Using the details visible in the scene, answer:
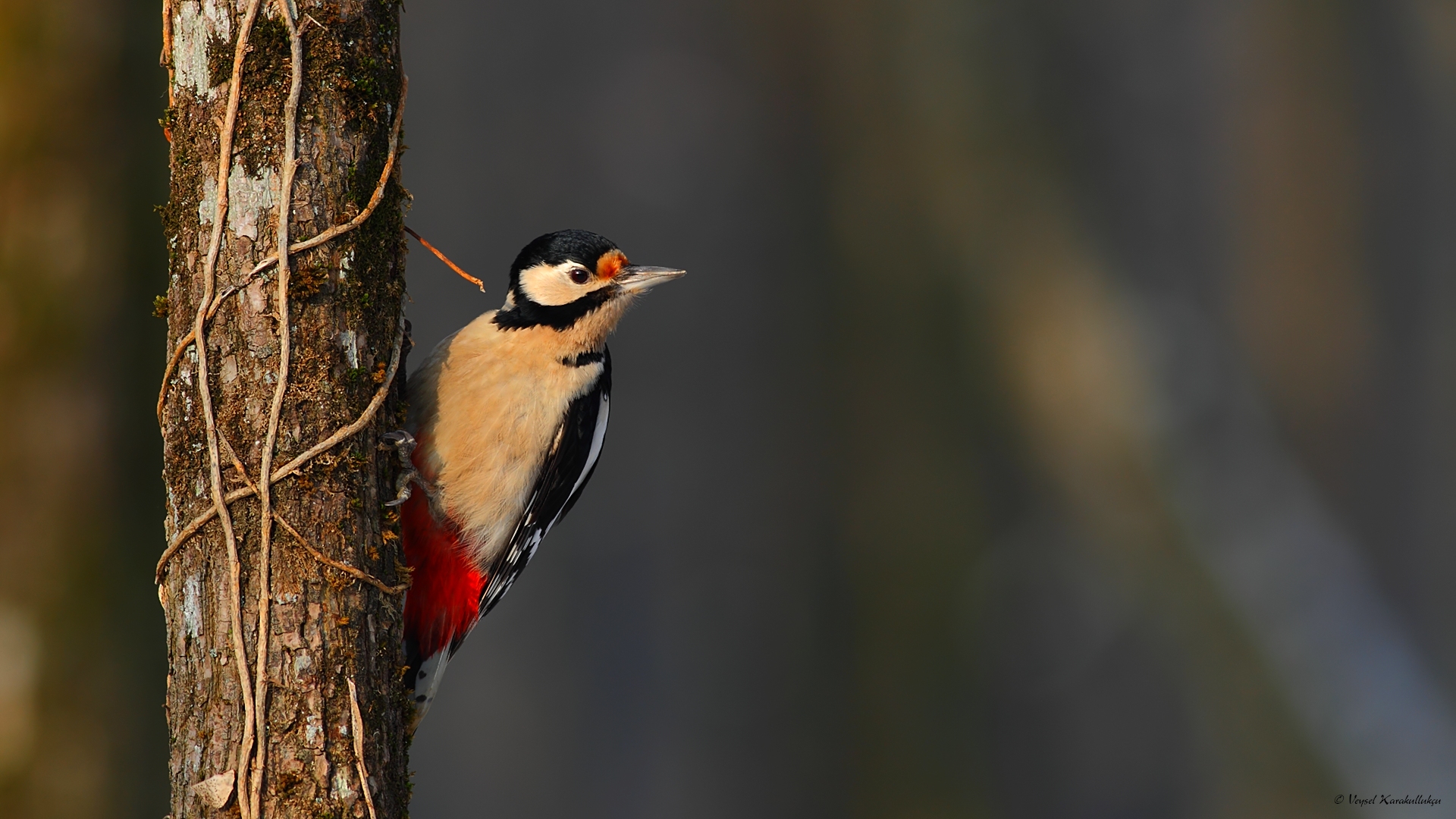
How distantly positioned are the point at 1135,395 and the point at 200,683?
4.71 m

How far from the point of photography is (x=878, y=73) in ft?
21.2

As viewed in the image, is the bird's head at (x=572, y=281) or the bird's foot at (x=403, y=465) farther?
the bird's head at (x=572, y=281)

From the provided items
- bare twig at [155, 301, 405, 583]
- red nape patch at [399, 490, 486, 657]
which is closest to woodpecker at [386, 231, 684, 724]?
red nape patch at [399, 490, 486, 657]

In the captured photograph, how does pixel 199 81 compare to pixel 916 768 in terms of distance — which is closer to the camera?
pixel 199 81

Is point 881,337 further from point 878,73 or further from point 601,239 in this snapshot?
point 601,239

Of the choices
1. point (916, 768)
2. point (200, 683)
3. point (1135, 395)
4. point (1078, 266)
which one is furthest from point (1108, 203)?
point (200, 683)

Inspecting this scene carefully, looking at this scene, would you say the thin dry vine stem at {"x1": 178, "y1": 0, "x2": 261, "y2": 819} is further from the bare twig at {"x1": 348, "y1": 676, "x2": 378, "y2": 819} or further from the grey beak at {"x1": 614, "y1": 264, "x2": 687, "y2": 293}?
the grey beak at {"x1": 614, "y1": 264, "x2": 687, "y2": 293}

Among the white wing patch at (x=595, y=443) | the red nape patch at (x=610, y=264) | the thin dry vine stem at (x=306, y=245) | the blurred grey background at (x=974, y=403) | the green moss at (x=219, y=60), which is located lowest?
the blurred grey background at (x=974, y=403)

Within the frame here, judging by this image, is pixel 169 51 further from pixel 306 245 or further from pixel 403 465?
pixel 403 465

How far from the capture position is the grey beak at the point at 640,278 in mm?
3256

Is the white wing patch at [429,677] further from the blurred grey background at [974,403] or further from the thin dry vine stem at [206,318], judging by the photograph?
the blurred grey background at [974,403]

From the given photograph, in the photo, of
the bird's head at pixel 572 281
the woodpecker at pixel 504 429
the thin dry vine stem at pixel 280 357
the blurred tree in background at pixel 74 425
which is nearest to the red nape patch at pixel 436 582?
the woodpecker at pixel 504 429

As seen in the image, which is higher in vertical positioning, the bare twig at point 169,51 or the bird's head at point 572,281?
the bare twig at point 169,51

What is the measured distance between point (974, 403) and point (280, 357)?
16.0ft
